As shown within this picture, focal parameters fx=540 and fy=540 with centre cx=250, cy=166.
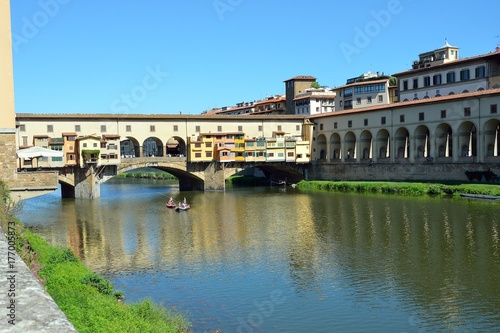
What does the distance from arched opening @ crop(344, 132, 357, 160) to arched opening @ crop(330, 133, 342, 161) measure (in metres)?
1.49

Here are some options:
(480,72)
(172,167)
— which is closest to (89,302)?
(172,167)

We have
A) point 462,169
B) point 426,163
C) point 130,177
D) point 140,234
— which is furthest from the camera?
point 130,177

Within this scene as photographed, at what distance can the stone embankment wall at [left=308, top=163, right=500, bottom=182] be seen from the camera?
5466 centimetres

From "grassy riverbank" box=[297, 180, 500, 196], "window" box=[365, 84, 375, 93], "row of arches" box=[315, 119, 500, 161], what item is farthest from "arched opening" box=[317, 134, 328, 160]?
"window" box=[365, 84, 375, 93]

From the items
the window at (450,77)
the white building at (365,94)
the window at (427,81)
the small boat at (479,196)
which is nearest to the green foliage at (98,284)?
the small boat at (479,196)

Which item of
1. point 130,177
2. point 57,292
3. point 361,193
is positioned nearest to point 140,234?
point 57,292

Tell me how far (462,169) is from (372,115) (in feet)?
49.8

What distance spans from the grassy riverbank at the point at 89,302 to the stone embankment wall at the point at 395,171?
144 ft

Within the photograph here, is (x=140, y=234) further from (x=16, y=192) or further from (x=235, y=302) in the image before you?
(x=235, y=302)

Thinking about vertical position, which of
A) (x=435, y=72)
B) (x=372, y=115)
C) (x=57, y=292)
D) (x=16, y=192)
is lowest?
(x=57, y=292)

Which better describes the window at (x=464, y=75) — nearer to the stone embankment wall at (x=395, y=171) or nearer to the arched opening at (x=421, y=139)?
the arched opening at (x=421, y=139)

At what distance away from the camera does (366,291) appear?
63.8ft

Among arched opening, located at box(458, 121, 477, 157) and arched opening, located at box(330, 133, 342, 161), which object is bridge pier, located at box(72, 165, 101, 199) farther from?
arched opening, located at box(458, 121, 477, 157)

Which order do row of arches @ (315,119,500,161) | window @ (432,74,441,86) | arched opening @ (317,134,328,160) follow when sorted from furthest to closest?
arched opening @ (317,134,328,160) < window @ (432,74,441,86) < row of arches @ (315,119,500,161)
